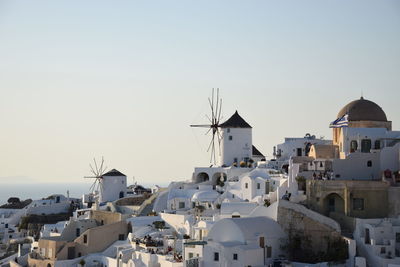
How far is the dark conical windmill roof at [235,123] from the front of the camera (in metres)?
54.6

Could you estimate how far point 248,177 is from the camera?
1772 inches

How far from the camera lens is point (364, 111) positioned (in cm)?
4388

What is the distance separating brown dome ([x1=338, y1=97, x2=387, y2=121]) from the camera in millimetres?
43750

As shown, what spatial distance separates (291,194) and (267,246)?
509 centimetres

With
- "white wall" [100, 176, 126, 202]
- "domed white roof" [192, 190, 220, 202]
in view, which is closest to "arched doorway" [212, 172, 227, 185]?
"domed white roof" [192, 190, 220, 202]

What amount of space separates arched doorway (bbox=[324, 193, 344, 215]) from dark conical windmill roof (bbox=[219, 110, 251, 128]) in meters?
18.7

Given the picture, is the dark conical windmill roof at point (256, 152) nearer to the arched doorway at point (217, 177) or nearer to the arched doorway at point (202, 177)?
the arched doorway at point (202, 177)

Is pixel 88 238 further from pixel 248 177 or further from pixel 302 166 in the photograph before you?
pixel 302 166

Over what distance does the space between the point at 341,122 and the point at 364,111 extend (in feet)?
5.70

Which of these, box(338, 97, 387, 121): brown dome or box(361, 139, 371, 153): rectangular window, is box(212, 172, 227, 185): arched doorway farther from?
box(361, 139, 371, 153): rectangular window

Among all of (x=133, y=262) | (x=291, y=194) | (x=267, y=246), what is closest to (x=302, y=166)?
(x=291, y=194)

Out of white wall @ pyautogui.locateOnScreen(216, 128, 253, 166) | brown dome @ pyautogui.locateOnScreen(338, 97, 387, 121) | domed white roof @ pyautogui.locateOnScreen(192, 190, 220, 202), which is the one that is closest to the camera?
brown dome @ pyautogui.locateOnScreen(338, 97, 387, 121)

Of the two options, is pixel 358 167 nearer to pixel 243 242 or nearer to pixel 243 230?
pixel 243 230

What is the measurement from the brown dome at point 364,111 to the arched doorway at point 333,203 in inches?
339
